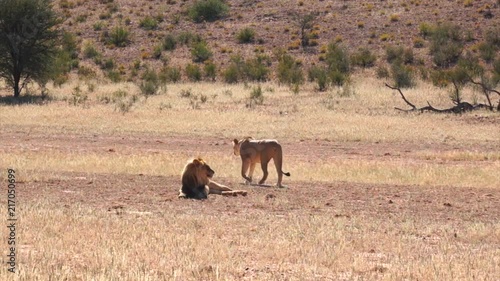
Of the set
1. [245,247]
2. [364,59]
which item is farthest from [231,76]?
[245,247]

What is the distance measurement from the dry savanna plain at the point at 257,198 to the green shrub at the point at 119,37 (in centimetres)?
3129

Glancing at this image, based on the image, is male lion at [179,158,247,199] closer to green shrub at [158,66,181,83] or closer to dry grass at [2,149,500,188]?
dry grass at [2,149,500,188]

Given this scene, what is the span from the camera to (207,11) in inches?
2817

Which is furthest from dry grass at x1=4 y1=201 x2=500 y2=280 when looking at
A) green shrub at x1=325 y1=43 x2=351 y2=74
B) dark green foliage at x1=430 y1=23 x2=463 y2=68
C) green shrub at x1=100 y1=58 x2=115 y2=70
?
green shrub at x1=100 y1=58 x2=115 y2=70

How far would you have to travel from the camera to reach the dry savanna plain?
9.09 m

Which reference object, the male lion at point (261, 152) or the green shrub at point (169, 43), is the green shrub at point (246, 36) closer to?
the green shrub at point (169, 43)

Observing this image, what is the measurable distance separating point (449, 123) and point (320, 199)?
1775 centimetres

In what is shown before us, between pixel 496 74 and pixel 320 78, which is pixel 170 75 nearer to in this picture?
pixel 320 78

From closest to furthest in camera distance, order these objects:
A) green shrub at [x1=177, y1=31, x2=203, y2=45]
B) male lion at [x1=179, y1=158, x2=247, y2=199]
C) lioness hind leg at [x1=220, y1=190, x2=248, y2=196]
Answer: male lion at [x1=179, y1=158, x2=247, y2=199] → lioness hind leg at [x1=220, y1=190, x2=248, y2=196] → green shrub at [x1=177, y1=31, x2=203, y2=45]

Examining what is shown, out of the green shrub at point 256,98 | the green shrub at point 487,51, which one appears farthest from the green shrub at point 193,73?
the green shrub at point 487,51

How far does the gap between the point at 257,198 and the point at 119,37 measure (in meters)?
53.8

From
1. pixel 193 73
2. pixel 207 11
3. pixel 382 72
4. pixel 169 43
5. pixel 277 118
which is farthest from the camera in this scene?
pixel 207 11

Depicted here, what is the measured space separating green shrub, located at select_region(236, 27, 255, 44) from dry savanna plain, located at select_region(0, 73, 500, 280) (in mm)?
29860

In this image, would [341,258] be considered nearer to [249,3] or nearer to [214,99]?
[214,99]
